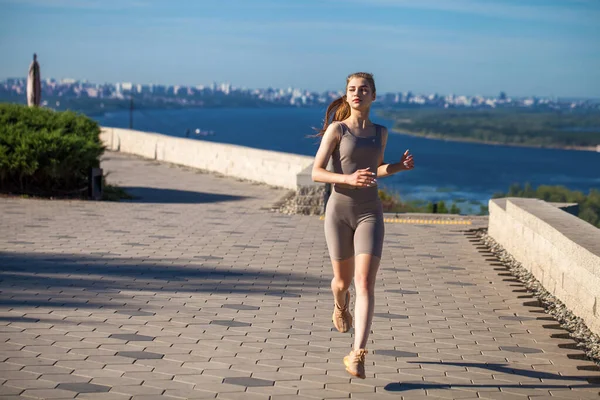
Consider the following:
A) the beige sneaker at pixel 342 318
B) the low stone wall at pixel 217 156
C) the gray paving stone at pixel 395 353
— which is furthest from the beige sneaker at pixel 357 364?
the low stone wall at pixel 217 156

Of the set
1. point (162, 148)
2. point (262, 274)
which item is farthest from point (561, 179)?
point (262, 274)

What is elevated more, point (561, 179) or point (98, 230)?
point (98, 230)

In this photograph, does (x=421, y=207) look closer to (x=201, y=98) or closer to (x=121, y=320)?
(x=121, y=320)

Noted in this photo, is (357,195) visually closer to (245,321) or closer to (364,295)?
(364,295)

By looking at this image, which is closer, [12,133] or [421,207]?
[12,133]

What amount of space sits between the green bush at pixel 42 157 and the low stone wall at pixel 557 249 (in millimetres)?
7338

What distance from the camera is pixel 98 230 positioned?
11375 mm

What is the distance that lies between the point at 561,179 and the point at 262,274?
Answer: 3603 inches

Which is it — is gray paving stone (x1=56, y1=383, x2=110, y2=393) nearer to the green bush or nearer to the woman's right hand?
the woman's right hand

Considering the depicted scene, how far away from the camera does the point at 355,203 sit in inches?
211

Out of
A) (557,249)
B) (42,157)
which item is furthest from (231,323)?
(42,157)

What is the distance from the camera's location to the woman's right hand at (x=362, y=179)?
16.7 feet

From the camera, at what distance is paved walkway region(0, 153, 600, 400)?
17.1ft

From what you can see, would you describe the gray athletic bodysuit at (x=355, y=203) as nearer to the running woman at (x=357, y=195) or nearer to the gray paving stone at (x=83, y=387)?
the running woman at (x=357, y=195)
